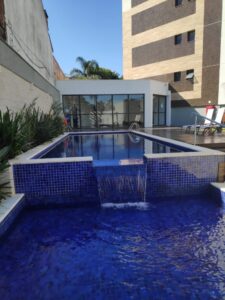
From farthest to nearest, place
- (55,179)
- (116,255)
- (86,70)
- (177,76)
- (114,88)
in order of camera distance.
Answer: (86,70), (177,76), (114,88), (55,179), (116,255)

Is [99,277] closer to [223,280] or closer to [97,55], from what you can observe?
[223,280]

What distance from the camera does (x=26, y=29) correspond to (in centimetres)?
951

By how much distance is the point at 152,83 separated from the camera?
1722 centimetres

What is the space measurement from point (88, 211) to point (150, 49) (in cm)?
2092

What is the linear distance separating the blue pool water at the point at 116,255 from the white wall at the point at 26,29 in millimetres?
6461

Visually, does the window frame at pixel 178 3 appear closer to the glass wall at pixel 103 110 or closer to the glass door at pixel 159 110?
the glass door at pixel 159 110

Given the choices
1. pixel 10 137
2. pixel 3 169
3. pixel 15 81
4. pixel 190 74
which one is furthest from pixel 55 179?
pixel 190 74

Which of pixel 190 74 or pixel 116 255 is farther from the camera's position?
pixel 190 74

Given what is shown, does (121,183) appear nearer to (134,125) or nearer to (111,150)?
(111,150)

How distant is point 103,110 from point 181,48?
9.45 meters

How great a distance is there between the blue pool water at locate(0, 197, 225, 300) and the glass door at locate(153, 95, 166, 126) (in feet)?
51.2

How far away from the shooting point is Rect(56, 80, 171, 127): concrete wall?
53.3ft

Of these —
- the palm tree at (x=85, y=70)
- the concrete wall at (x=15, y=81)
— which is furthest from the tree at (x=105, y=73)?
the concrete wall at (x=15, y=81)

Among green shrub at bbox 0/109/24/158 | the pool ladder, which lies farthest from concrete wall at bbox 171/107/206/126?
green shrub at bbox 0/109/24/158
